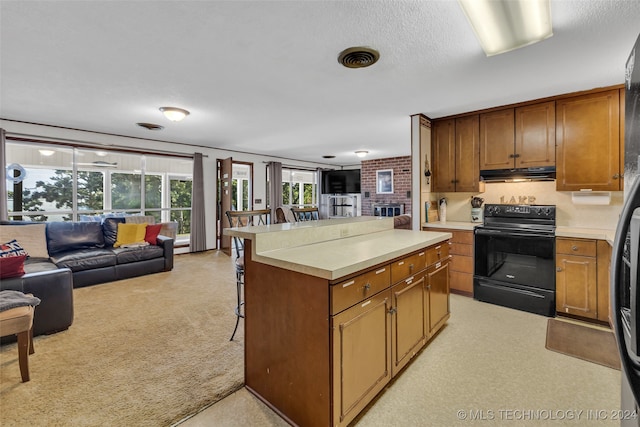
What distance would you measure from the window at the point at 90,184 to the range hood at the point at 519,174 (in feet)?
19.0

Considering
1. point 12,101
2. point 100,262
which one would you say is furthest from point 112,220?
point 12,101

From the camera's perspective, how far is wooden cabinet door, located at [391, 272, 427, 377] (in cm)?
185

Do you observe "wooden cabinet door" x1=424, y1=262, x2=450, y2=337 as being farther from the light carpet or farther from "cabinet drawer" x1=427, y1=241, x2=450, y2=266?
the light carpet

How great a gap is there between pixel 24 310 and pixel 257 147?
5172 mm

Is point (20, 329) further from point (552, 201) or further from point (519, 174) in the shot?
point (552, 201)

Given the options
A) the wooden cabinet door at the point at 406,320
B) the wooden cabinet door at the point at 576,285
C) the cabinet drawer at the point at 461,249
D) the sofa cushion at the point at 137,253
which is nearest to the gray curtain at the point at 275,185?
the sofa cushion at the point at 137,253

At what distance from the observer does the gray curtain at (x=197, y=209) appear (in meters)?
6.30

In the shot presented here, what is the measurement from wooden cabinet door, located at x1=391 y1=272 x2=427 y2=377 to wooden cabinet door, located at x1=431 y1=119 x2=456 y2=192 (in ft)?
7.18

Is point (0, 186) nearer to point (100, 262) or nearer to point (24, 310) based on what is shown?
point (100, 262)

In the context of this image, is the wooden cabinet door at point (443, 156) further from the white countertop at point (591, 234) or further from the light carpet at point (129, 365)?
the light carpet at point (129, 365)

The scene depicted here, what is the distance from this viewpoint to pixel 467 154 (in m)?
3.78

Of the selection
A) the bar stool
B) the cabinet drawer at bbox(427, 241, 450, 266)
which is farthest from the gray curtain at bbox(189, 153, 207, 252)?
the cabinet drawer at bbox(427, 241, 450, 266)

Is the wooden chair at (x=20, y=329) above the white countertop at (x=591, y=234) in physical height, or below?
below

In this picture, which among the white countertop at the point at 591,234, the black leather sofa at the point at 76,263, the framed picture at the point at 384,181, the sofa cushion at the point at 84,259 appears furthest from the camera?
the framed picture at the point at 384,181
